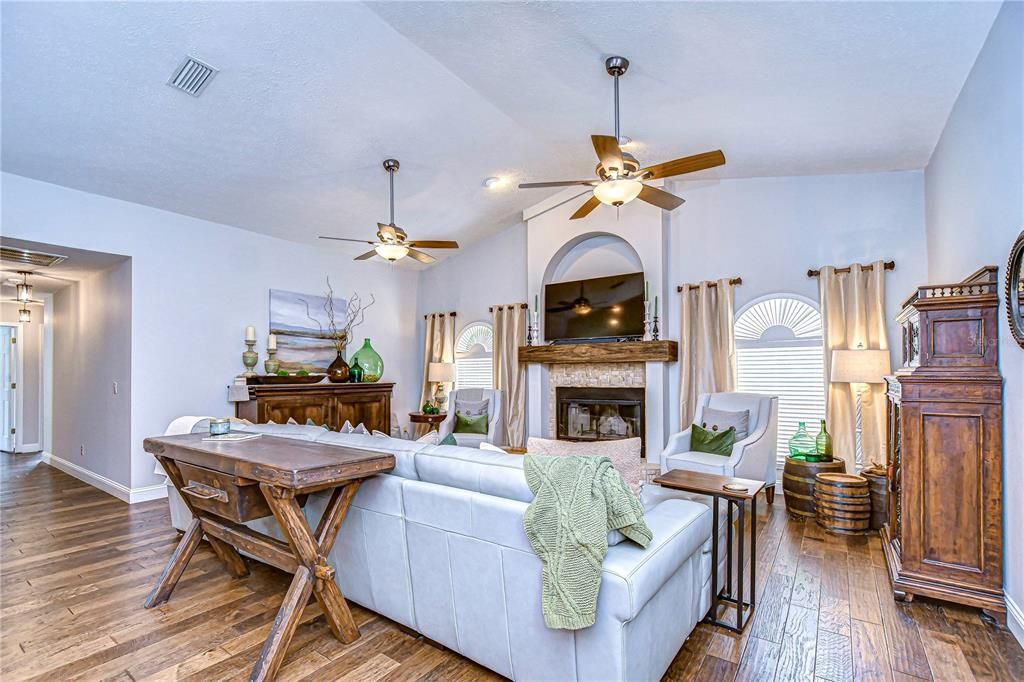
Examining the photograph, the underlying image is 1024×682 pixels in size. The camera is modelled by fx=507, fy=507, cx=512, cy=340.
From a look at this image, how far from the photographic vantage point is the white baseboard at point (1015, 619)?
2229mm

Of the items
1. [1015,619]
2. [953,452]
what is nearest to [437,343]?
[953,452]

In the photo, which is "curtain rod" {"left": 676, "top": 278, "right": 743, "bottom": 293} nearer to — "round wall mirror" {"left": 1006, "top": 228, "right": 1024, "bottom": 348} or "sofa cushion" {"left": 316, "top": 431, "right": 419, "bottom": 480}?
"round wall mirror" {"left": 1006, "top": 228, "right": 1024, "bottom": 348}

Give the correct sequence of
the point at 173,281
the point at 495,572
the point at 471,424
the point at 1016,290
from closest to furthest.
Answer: the point at 495,572 < the point at 1016,290 < the point at 173,281 < the point at 471,424

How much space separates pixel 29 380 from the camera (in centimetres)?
757

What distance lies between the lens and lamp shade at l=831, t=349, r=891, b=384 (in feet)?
13.5

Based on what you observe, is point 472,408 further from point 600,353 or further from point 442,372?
point 600,353

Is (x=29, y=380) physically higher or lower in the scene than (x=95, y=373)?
lower

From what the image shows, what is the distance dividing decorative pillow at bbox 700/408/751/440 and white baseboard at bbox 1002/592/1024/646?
2.12 metres

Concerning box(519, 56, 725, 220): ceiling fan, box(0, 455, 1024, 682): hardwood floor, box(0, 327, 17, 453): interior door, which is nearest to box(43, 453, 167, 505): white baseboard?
box(0, 455, 1024, 682): hardwood floor

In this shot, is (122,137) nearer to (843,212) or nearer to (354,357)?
(354,357)

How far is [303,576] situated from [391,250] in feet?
9.25

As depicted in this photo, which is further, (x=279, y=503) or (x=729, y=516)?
(x=729, y=516)

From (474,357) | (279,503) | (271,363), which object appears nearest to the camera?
(279,503)

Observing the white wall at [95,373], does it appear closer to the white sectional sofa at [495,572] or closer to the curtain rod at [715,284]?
the white sectional sofa at [495,572]
